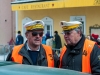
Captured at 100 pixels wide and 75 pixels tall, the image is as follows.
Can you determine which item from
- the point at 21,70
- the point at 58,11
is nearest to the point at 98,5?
the point at 58,11

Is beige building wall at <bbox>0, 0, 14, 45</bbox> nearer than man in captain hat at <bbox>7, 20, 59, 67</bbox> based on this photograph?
No

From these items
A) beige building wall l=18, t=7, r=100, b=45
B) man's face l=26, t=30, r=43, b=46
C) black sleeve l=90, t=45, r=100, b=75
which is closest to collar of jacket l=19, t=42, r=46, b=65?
man's face l=26, t=30, r=43, b=46

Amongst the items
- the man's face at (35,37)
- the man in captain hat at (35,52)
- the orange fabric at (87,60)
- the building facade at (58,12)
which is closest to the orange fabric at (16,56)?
the man in captain hat at (35,52)

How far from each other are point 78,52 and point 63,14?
14.7 meters

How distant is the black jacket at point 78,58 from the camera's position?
4043mm

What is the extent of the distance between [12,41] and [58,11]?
16.3 feet

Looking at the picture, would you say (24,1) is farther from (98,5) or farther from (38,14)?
(98,5)

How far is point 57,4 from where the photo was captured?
18.1 m

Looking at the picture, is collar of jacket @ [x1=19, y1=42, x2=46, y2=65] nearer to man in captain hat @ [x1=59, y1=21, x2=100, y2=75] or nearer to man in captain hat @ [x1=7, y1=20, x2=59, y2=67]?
man in captain hat @ [x1=7, y1=20, x2=59, y2=67]

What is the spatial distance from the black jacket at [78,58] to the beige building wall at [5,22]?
19341 millimetres

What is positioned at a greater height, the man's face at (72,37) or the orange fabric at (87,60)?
the man's face at (72,37)

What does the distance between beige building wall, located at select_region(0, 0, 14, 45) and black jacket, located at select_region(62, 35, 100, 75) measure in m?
19.3

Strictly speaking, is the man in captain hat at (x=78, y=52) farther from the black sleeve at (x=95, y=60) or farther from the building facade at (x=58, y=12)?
the building facade at (x=58, y=12)

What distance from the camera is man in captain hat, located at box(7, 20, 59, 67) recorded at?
444 centimetres
